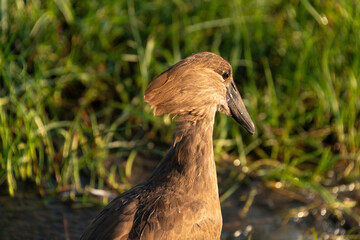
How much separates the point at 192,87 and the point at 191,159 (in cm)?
36

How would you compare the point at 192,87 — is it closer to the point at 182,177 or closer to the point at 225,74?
the point at 225,74

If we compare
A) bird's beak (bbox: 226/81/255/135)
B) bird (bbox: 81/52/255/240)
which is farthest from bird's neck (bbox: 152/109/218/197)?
bird's beak (bbox: 226/81/255/135)

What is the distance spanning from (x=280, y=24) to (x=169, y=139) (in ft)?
4.92

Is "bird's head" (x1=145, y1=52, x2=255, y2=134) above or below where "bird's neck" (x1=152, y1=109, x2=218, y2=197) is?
above

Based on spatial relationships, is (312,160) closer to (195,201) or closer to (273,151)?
(273,151)

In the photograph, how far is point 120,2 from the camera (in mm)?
4730

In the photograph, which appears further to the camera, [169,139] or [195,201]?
[169,139]

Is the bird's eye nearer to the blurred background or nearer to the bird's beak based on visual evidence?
the bird's beak

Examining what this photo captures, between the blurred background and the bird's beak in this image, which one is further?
the blurred background

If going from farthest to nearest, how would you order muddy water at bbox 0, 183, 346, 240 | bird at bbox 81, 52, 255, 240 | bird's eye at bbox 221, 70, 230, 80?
muddy water at bbox 0, 183, 346, 240
bird's eye at bbox 221, 70, 230, 80
bird at bbox 81, 52, 255, 240

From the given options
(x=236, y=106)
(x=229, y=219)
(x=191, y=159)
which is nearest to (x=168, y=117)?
(x=229, y=219)

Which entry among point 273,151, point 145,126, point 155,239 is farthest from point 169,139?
point 155,239

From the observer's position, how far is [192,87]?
Result: 2.88m

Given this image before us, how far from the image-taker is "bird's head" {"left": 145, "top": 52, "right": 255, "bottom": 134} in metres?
2.81
